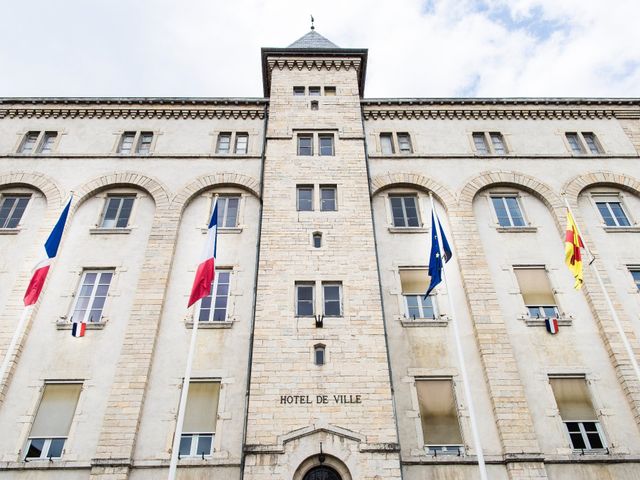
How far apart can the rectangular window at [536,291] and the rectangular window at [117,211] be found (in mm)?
17897

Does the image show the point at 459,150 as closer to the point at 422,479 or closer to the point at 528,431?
the point at 528,431

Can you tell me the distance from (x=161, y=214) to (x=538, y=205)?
1807 cm

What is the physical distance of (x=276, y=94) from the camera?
26.6m

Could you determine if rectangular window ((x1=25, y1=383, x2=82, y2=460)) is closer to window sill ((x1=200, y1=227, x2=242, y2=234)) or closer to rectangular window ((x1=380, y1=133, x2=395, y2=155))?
window sill ((x1=200, y1=227, x2=242, y2=234))

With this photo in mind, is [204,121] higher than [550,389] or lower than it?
higher

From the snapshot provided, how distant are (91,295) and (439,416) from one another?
47.4 ft

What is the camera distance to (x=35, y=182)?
22.7 meters

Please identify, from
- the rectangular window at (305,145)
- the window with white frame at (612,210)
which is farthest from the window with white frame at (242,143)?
the window with white frame at (612,210)

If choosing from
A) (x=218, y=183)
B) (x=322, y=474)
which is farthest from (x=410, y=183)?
(x=322, y=474)

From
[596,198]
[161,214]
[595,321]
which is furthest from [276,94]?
[595,321]

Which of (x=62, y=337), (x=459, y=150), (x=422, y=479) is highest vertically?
(x=459, y=150)

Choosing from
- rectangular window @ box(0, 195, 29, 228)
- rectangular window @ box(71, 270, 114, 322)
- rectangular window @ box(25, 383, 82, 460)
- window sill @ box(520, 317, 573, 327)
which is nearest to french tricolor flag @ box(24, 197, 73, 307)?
rectangular window @ box(71, 270, 114, 322)

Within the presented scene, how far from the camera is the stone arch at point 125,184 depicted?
22141 millimetres

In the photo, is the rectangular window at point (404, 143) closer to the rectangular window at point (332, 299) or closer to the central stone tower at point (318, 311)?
the central stone tower at point (318, 311)
